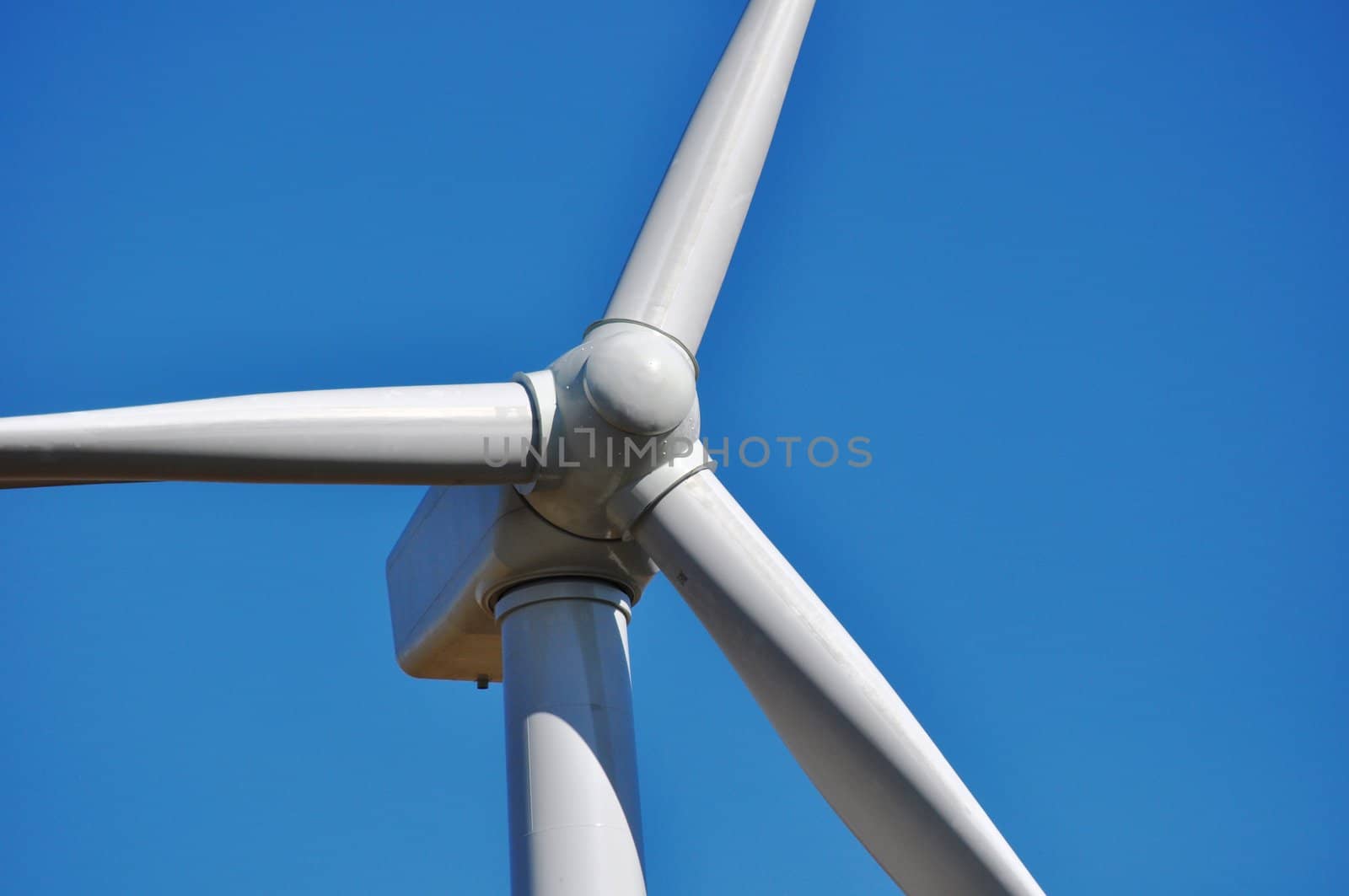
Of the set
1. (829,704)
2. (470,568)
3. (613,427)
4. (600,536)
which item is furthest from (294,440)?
(829,704)

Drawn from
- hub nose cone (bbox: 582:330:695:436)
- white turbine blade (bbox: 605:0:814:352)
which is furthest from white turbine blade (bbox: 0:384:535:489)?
white turbine blade (bbox: 605:0:814:352)

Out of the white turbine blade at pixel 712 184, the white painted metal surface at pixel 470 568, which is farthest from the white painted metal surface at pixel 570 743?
the white turbine blade at pixel 712 184

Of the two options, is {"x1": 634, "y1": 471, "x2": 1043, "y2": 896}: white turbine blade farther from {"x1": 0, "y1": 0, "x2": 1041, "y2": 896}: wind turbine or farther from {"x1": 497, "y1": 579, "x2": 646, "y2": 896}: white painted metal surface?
{"x1": 497, "y1": 579, "x2": 646, "y2": 896}: white painted metal surface

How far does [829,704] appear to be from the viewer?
681 centimetres

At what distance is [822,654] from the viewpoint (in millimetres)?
6855

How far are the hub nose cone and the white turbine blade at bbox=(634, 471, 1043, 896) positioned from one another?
398 millimetres

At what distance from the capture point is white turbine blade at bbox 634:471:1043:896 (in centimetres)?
652

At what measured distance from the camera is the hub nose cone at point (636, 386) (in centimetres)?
702

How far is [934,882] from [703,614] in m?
1.57

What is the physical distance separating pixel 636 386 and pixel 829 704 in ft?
5.41

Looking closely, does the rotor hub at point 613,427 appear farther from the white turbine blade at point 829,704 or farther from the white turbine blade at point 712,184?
the white turbine blade at point 712,184

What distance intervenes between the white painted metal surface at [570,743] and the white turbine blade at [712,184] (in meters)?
1.46

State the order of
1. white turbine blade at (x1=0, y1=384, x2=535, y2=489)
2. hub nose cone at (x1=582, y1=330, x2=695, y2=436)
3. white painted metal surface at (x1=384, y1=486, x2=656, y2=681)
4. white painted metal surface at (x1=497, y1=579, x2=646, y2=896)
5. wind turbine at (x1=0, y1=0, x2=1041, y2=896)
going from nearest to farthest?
white turbine blade at (x1=0, y1=384, x2=535, y2=489)
wind turbine at (x1=0, y1=0, x2=1041, y2=896)
white painted metal surface at (x1=497, y1=579, x2=646, y2=896)
hub nose cone at (x1=582, y1=330, x2=695, y2=436)
white painted metal surface at (x1=384, y1=486, x2=656, y2=681)

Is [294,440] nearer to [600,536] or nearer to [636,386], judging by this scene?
[636,386]
